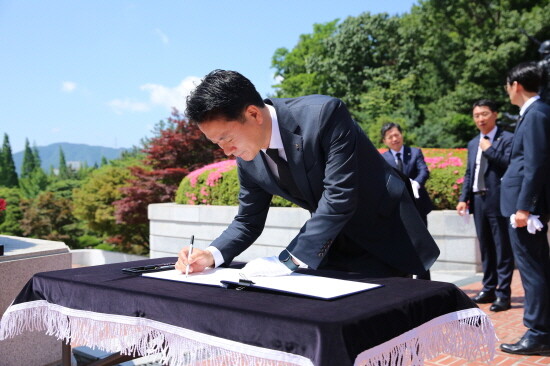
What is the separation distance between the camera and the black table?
144 cm

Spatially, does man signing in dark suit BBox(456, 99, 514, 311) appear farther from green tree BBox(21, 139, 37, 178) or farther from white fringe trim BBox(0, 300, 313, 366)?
green tree BBox(21, 139, 37, 178)

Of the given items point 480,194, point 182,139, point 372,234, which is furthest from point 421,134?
point 372,234

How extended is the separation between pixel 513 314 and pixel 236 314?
4.37 m

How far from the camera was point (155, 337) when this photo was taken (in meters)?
1.85

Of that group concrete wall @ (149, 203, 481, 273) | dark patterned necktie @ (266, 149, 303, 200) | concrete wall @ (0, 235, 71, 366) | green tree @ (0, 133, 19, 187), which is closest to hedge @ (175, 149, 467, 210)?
concrete wall @ (149, 203, 481, 273)

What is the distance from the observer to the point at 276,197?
29.3 ft

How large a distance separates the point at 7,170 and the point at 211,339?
58047mm

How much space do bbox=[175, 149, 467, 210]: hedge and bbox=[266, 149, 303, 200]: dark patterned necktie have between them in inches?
240

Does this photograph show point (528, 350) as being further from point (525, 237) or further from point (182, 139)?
point (182, 139)

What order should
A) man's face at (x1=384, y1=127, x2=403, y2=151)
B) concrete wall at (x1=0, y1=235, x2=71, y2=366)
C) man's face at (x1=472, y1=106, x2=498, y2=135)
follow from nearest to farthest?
concrete wall at (x1=0, y1=235, x2=71, y2=366) → man's face at (x1=472, y1=106, x2=498, y2=135) → man's face at (x1=384, y1=127, x2=403, y2=151)

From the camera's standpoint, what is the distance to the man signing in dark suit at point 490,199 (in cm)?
522

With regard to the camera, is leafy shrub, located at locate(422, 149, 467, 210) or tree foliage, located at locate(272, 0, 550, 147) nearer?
leafy shrub, located at locate(422, 149, 467, 210)

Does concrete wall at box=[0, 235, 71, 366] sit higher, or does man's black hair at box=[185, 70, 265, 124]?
man's black hair at box=[185, 70, 265, 124]

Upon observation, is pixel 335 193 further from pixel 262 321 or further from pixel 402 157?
pixel 402 157
